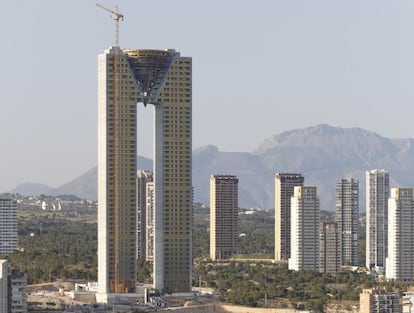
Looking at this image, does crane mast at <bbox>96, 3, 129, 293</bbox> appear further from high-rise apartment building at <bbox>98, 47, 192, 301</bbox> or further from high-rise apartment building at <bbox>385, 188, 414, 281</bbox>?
high-rise apartment building at <bbox>385, 188, 414, 281</bbox>

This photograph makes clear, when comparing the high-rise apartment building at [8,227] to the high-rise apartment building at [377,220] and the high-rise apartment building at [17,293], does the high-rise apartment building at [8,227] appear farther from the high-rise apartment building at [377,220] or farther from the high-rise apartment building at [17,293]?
the high-rise apartment building at [17,293]

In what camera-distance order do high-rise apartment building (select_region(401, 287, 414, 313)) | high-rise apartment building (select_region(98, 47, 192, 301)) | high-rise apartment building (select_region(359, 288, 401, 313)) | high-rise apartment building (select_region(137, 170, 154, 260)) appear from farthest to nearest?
high-rise apartment building (select_region(137, 170, 154, 260)) → high-rise apartment building (select_region(98, 47, 192, 301)) → high-rise apartment building (select_region(401, 287, 414, 313)) → high-rise apartment building (select_region(359, 288, 401, 313))

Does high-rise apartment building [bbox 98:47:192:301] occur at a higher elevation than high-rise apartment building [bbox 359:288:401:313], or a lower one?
higher

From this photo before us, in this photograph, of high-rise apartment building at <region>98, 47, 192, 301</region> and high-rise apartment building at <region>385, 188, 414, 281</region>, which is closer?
high-rise apartment building at <region>98, 47, 192, 301</region>

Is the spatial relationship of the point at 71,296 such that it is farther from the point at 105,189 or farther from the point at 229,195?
the point at 229,195

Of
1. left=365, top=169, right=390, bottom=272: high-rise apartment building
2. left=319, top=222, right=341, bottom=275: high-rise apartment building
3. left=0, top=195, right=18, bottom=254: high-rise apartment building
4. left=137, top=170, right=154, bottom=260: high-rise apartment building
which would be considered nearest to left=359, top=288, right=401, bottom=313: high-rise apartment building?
left=137, top=170, right=154, bottom=260: high-rise apartment building

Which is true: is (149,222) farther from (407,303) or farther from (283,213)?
(407,303)

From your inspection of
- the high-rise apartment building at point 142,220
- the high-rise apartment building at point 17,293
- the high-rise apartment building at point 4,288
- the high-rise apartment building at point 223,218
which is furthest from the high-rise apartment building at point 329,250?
the high-rise apartment building at point 4,288
